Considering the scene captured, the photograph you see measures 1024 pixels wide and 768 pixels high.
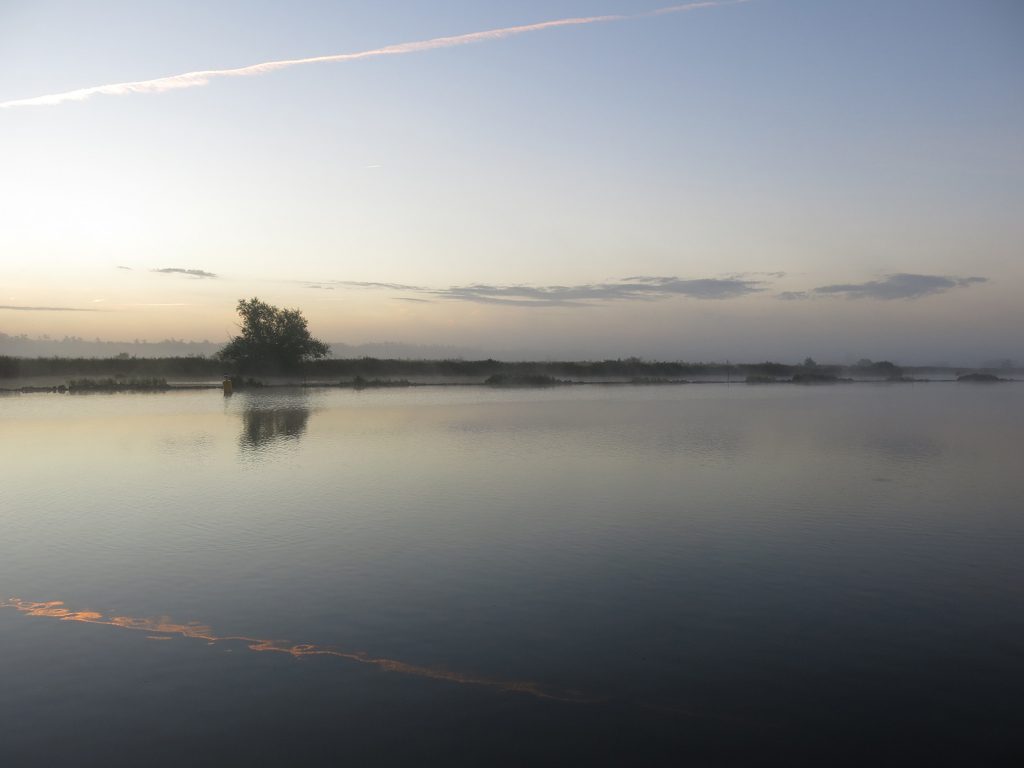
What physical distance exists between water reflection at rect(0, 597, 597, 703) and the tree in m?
94.0

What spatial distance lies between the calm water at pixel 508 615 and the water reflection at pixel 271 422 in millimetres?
8383

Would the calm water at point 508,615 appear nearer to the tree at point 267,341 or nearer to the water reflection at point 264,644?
the water reflection at point 264,644

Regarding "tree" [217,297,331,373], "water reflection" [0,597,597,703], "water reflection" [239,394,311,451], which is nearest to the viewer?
"water reflection" [0,597,597,703]

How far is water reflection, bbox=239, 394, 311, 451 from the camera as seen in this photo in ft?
114

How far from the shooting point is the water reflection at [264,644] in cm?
894

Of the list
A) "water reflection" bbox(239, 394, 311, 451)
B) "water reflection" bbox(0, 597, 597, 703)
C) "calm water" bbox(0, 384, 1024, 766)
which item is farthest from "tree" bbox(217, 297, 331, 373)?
"water reflection" bbox(0, 597, 597, 703)

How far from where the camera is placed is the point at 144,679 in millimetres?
9188

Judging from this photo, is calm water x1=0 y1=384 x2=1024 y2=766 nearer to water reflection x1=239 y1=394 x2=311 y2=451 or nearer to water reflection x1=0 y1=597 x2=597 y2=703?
water reflection x1=0 y1=597 x2=597 y2=703

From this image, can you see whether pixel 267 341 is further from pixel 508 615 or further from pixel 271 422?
pixel 508 615

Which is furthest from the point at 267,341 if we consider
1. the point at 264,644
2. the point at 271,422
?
the point at 264,644

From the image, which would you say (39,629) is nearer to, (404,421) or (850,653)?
(850,653)

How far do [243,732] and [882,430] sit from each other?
41048 mm

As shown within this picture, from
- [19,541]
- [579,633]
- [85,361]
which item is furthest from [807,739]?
[85,361]

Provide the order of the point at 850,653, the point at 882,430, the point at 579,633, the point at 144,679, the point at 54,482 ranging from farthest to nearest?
1. the point at 882,430
2. the point at 54,482
3. the point at 579,633
4. the point at 850,653
5. the point at 144,679
